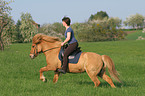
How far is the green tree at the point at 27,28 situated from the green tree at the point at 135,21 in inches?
3481

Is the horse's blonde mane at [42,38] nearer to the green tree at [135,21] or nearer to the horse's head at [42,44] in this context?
the horse's head at [42,44]

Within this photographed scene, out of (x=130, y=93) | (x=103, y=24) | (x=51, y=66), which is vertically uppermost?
(x=103, y=24)

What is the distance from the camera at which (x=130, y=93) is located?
24.6 ft

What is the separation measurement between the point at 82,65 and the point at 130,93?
6.71 ft

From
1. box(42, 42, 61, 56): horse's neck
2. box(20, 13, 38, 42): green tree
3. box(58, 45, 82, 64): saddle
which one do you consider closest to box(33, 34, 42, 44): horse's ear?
box(42, 42, 61, 56): horse's neck

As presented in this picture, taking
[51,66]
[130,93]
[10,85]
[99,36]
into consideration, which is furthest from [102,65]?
[99,36]

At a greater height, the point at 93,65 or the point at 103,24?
the point at 103,24

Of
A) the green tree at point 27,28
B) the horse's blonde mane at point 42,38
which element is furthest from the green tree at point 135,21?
the horse's blonde mane at point 42,38

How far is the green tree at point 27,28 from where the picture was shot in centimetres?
7556

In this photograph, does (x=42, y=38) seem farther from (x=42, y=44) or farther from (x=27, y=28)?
(x=27, y=28)

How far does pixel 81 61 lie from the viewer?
8234 mm

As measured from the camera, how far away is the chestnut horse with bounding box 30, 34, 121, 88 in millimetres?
8086

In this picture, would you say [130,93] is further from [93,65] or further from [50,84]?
[50,84]

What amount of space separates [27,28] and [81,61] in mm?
73943
